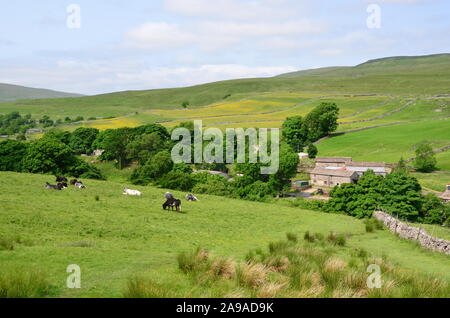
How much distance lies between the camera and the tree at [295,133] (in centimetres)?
9950

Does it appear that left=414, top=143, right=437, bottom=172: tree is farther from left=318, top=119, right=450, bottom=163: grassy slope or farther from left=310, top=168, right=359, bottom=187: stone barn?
left=310, top=168, right=359, bottom=187: stone barn

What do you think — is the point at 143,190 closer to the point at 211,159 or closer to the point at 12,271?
the point at 12,271

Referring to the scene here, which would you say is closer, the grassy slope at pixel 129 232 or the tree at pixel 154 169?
the grassy slope at pixel 129 232

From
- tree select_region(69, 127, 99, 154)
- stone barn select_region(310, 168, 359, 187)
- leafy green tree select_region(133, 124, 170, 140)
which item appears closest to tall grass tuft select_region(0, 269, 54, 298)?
stone barn select_region(310, 168, 359, 187)

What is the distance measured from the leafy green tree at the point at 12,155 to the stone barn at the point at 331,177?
169 feet

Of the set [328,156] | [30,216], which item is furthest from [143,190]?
[328,156]

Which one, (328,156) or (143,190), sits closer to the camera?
(143,190)

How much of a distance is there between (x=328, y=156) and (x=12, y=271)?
8282 centimetres

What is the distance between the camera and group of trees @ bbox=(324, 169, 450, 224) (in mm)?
48547

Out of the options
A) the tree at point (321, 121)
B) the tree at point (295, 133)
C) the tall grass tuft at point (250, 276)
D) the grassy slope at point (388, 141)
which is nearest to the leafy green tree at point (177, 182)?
the tall grass tuft at point (250, 276)

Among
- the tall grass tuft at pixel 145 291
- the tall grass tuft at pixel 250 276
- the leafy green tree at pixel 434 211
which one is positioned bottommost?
the leafy green tree at pixel 434 211

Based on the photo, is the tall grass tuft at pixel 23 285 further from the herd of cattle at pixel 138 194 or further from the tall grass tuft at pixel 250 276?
the herd of cattle at pixel 138 194
